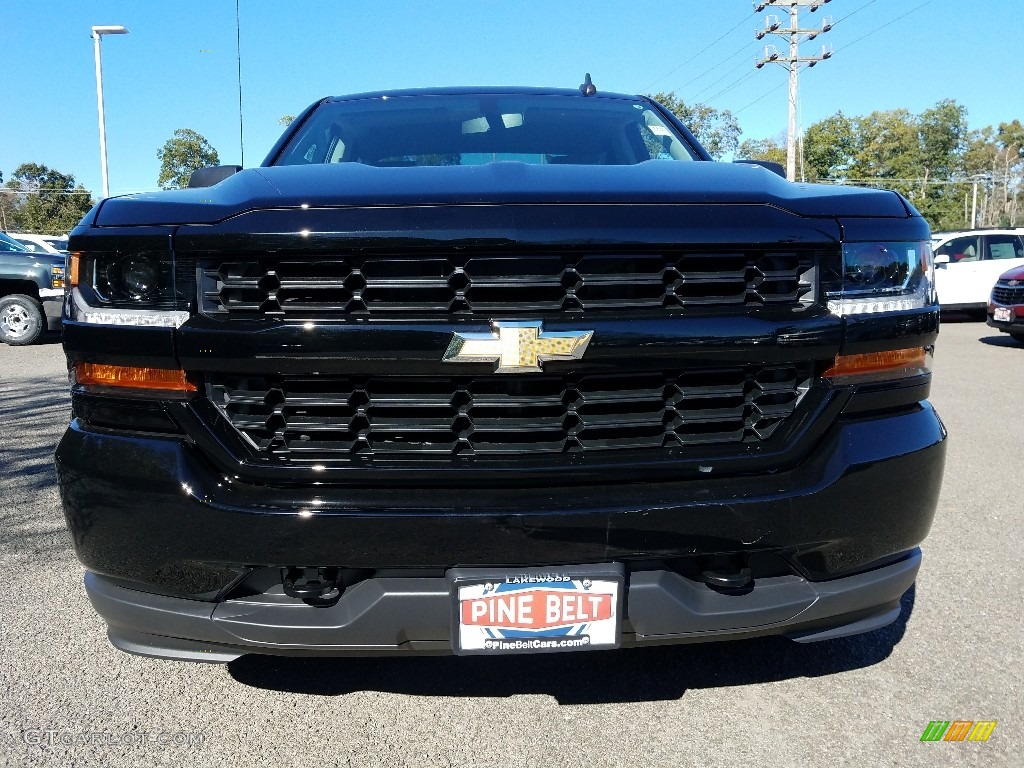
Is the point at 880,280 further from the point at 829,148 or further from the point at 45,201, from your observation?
the point at 45,201

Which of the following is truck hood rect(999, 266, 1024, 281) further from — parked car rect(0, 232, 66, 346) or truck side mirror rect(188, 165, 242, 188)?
parked car rect(0, 232, 66, 346)

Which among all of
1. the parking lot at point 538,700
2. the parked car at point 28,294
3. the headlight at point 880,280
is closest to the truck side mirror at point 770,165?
the headlight at point 880,280

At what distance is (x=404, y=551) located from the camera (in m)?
1.80

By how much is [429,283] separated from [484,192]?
0.25 m

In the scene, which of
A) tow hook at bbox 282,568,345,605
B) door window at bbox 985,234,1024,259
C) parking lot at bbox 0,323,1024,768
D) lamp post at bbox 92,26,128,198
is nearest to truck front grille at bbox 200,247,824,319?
tow hook at bbox 282,568,345,605

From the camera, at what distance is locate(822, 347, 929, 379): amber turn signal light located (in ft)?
6.39

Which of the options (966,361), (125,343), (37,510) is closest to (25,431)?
(37,510)

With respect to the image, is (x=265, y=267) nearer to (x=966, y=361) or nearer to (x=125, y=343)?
(x=125, y=343)

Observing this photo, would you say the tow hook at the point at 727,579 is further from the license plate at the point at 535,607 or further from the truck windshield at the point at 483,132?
the truck windshield at the point at 483,132

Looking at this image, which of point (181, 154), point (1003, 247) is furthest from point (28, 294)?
point (181, 154)

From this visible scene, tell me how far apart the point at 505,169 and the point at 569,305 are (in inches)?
18.5

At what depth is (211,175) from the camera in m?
2.95

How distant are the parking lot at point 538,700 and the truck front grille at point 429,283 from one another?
880 mm

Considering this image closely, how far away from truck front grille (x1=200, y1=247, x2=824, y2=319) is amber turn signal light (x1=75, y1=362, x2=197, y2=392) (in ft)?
0.56
